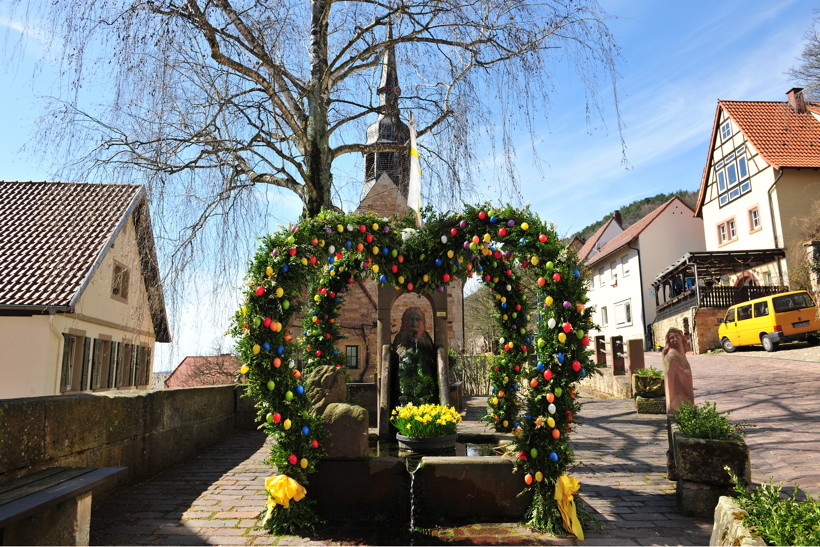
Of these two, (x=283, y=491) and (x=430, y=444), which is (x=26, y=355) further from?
(x=430, y=444)

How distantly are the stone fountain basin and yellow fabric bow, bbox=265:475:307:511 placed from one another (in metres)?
0.34

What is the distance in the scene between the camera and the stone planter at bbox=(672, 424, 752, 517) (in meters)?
4.88

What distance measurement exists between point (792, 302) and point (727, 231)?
1063 centimetres

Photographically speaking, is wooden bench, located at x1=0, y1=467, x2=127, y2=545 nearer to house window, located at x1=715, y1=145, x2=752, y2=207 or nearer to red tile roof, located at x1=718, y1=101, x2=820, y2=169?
red tile roof, located at x1=718, y1=101, x2=820, y2=169

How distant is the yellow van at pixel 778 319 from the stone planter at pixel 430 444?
17.3 metres

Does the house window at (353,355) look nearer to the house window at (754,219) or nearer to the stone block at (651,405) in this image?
the stone block at (651,405)

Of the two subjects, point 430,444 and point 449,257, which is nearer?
point 430,444

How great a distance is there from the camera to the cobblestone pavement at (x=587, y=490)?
4.52m

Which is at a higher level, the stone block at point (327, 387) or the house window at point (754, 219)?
the house window at point (754, 219)

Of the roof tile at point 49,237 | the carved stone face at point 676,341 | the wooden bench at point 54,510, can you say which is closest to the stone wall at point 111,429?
the wooden bench at point 54,510

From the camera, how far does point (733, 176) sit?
27125mm

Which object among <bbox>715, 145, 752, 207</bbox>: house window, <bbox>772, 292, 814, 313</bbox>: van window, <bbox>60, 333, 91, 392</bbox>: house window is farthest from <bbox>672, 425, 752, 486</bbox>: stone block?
<bbox>715, 145, 752, 207</bbox>: house window

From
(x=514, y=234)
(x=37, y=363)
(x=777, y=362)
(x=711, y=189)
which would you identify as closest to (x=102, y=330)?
(x=37, y=363)

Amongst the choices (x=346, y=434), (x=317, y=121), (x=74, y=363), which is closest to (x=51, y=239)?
(x=74, y=363)
